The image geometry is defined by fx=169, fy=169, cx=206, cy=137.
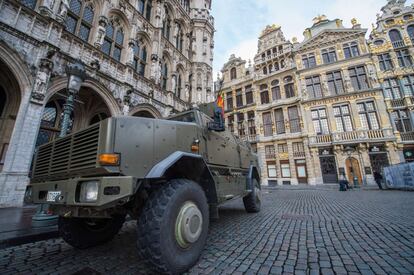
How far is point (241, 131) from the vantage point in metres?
26.2

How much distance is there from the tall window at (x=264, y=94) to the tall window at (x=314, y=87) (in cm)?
514

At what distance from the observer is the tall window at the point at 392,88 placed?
18.4m

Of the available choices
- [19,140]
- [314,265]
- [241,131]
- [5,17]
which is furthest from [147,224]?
[241,131]

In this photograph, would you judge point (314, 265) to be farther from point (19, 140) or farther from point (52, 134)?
point (52, 134)

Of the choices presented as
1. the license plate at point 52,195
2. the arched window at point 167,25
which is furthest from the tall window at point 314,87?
the license plate at point 52,195

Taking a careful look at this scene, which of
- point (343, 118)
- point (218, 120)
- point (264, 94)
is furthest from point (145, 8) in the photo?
point (343, 118)

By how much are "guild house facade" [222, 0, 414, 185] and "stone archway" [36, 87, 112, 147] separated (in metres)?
19.4

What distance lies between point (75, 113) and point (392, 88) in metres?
29.8

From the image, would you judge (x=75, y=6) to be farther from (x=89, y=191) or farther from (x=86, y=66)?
(x=89, y=191)

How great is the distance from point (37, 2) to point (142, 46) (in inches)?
234

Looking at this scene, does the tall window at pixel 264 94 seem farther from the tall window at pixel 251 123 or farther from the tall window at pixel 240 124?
the tall window at pixel 240 124

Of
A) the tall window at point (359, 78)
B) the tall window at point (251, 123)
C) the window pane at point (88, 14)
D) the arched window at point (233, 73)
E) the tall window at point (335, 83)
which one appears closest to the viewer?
the window pane at point (88, 14)

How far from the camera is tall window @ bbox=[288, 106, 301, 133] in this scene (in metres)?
21.8

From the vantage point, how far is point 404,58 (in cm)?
1892
